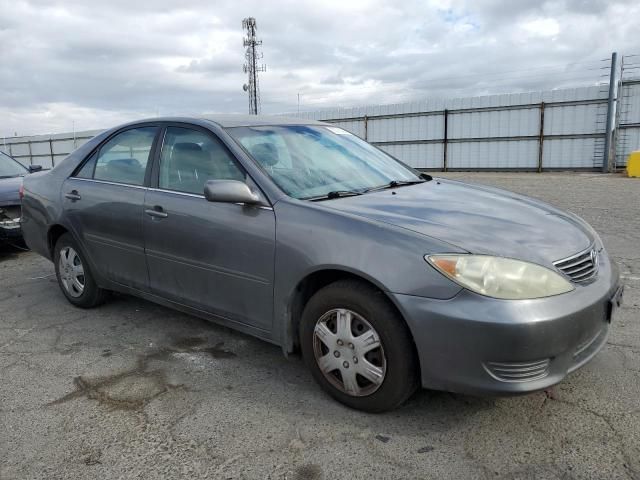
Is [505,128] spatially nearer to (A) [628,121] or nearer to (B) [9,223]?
(A) [628,121]

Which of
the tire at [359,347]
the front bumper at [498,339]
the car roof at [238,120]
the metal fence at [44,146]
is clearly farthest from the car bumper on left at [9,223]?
the metal fence at [44,146]

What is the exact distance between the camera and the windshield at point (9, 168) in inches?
294

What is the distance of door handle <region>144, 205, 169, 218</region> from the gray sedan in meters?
0.01

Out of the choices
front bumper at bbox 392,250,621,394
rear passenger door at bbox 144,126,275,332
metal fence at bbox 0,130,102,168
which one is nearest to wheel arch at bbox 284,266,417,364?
rear passenger door at bbox 144,126,275,332

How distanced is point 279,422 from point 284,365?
666 mm

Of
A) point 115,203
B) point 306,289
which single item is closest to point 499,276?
point 306,289

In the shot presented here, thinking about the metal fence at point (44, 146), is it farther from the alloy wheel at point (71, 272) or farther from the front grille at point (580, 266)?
the front grille at point (580, 266)

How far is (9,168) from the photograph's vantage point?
769 cm

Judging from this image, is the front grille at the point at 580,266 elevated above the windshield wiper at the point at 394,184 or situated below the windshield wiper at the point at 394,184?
below

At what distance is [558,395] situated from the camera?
2.73m

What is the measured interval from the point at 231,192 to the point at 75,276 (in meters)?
2.22

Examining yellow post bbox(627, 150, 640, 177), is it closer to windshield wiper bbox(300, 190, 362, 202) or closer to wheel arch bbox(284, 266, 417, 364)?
windshield wiper bbox(300, 190, 362, 202)

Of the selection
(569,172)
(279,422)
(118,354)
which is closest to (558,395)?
(279,422)

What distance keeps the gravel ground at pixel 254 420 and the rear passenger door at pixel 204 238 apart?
414 millimetres
